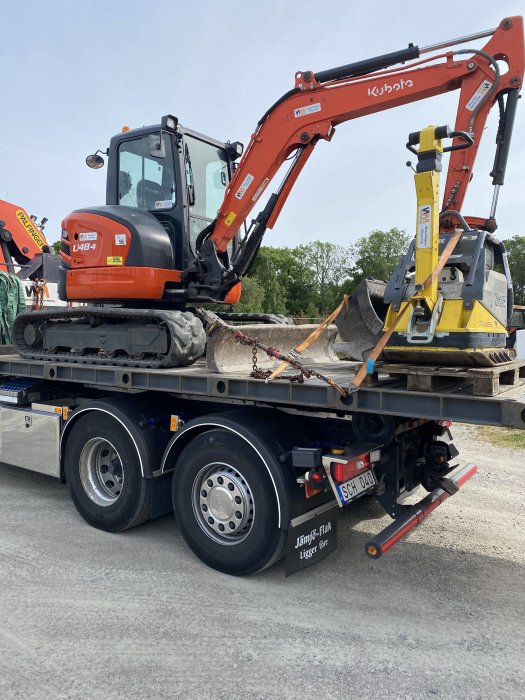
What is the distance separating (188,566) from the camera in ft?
15.8

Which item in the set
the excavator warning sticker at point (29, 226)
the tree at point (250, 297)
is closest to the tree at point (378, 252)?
the tree at point (250, 297)

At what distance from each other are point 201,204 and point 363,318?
2720 millimetres

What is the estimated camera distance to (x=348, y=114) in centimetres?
568

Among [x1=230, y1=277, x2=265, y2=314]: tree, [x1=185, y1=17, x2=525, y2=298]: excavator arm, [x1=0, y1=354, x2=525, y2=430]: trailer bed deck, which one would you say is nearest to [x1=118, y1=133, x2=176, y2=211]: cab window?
[x1=185, y1=17, x2=525, y2=298]: excavator arm

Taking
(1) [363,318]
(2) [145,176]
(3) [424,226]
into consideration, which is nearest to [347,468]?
(1) [363,318]

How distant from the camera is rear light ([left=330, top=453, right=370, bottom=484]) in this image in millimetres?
4133

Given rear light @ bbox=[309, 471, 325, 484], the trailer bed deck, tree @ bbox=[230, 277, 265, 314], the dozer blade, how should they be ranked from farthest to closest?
1. tree @ bbox=[230, 277, 265, 314]
2. the dozer blade
3. rear light @ bbox=[309, 471, 325, 484]
4. the trailer bed deck

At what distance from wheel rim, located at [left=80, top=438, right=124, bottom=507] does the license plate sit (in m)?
2.42

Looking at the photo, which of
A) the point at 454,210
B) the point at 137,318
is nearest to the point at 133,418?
the point at 137,318

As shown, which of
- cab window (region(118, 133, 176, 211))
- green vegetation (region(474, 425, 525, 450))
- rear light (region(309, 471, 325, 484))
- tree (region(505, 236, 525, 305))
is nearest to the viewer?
rear light (region(309, 471, 325, 484))

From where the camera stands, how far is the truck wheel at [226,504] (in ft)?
14.6

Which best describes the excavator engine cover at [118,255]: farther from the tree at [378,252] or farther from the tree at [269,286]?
the tree at [378,252]

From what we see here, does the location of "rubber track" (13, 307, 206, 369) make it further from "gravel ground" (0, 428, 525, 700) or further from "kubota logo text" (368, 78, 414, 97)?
"kubota logo text" (368, 78, 414, 97)

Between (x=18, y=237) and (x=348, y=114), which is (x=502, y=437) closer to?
(x=348, y=114)
